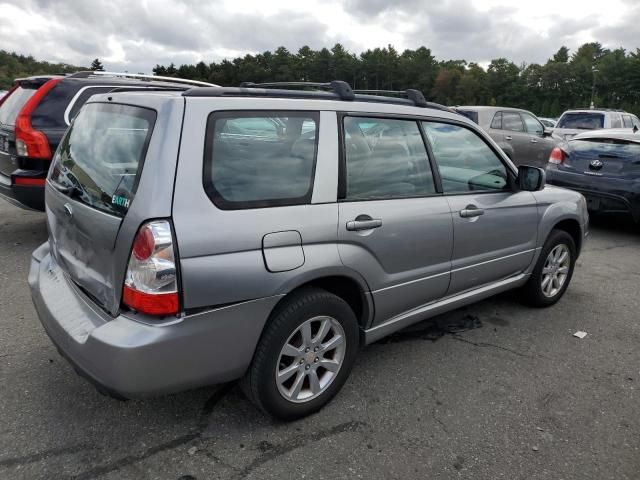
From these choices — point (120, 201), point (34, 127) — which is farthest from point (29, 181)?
point (120, 201)

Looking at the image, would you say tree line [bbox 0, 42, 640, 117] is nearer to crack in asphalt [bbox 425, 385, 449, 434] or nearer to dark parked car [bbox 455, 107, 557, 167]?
dark parked car [bbox 455, 107, 557, 167]

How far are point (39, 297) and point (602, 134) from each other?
7627mm

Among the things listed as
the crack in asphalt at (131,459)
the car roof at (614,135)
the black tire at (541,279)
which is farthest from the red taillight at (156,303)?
the car roof at (614,135)

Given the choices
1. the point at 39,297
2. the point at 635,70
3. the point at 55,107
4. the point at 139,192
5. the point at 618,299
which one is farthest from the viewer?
the point at 635,70

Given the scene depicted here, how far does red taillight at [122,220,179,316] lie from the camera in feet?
6.95

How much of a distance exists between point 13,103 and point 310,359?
4.87 metres

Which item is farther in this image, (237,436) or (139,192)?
(237,436)

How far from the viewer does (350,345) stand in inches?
111

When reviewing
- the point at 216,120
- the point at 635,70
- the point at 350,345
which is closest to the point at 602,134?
the point at 350,345

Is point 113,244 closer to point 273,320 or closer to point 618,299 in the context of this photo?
point 273,320

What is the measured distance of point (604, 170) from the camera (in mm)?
7145

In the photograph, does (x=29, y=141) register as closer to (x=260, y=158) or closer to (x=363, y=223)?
(x=260, y=158)

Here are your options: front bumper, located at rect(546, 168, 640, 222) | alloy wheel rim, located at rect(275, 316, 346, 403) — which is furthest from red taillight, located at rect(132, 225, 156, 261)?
front bumper, located at rect(546, 168, 640, 222)

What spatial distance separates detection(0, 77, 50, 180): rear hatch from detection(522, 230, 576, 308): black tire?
5001 mm
